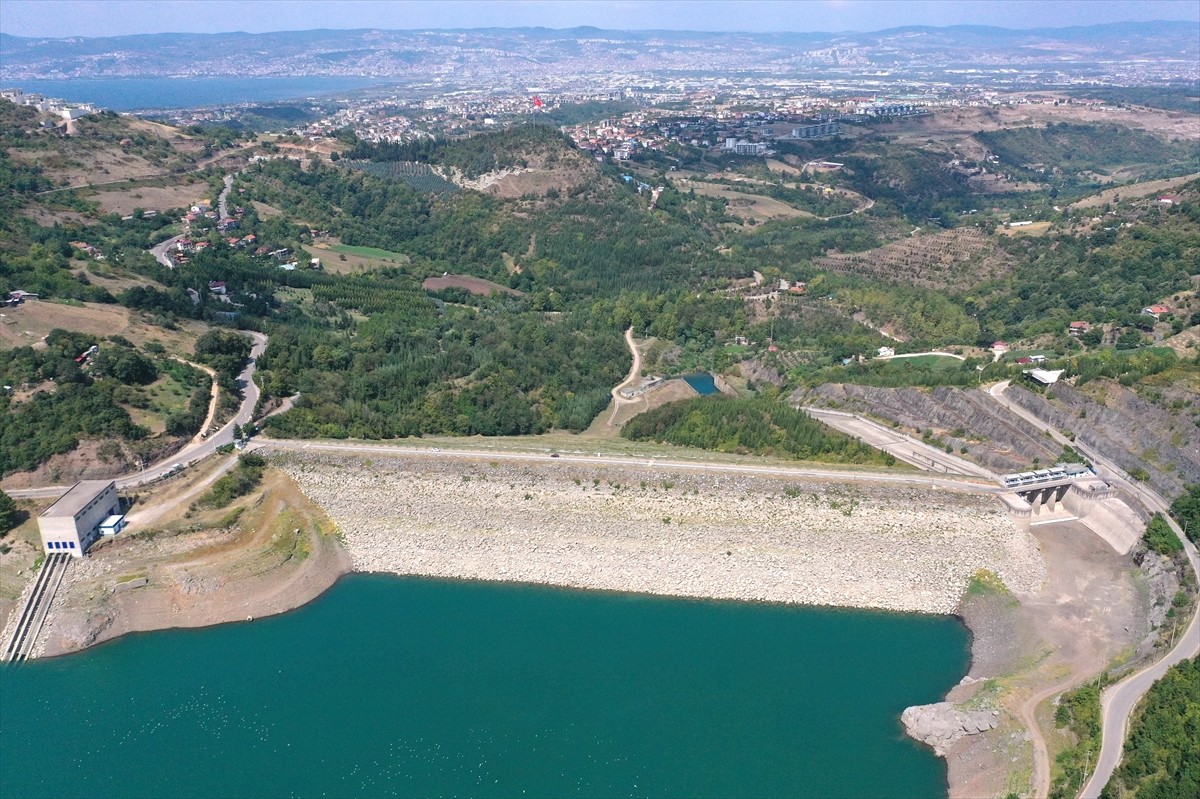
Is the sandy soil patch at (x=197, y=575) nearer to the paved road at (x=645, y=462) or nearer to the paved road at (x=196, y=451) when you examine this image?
the paved road at (x=196, y=451)

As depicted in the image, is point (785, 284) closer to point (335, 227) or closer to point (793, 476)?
point (793, 476)

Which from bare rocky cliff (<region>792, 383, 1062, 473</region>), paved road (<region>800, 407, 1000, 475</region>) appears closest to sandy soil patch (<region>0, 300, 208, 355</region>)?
paved road (<region>800, 407, 1000, 475</region>)

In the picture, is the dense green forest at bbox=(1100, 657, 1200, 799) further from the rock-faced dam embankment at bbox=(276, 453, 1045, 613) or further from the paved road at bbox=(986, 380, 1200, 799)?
the rock-faced dam embankment at bbox=(276, 453, 1045, 613)

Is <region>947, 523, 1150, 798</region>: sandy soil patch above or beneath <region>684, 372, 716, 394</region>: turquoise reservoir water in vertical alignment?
above

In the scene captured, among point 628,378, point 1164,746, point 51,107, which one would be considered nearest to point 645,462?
point 628,378

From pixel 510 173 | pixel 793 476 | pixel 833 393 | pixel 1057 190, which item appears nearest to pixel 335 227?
pixel 510 173
